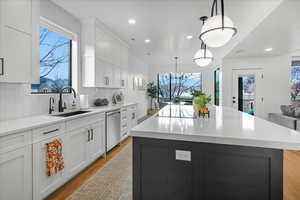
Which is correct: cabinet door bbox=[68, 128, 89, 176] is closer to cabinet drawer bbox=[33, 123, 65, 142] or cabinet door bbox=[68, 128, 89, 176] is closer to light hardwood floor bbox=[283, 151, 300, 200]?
cabinet drawer bbox=[33, 123, 65, 142]

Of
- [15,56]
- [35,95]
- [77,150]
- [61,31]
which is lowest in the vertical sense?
[77,150]

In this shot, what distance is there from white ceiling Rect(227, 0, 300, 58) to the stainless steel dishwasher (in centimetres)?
329

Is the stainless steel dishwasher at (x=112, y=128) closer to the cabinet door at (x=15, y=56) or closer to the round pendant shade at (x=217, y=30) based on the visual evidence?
the cabinet door at (x=15, y=56)

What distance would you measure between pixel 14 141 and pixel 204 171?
1703 millimetres

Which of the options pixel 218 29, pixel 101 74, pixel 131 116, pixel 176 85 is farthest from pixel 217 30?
pixel 176 85

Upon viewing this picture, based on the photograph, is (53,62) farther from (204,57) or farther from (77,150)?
(204,57)

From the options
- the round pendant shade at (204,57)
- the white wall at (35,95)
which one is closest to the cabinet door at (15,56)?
the white wall at (35,95)

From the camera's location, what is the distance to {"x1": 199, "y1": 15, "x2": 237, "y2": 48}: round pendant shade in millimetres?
1430

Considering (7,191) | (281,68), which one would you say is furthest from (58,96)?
(281,68)

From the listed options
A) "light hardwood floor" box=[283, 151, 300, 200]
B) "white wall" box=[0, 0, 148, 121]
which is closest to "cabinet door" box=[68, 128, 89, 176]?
"white wall" box=[0, 0, 148, 121]

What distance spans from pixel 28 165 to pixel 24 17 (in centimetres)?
165

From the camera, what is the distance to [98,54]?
328 centimetres

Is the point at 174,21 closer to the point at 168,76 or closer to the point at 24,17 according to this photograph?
the point at 24,17

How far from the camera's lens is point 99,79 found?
3.37 meters
